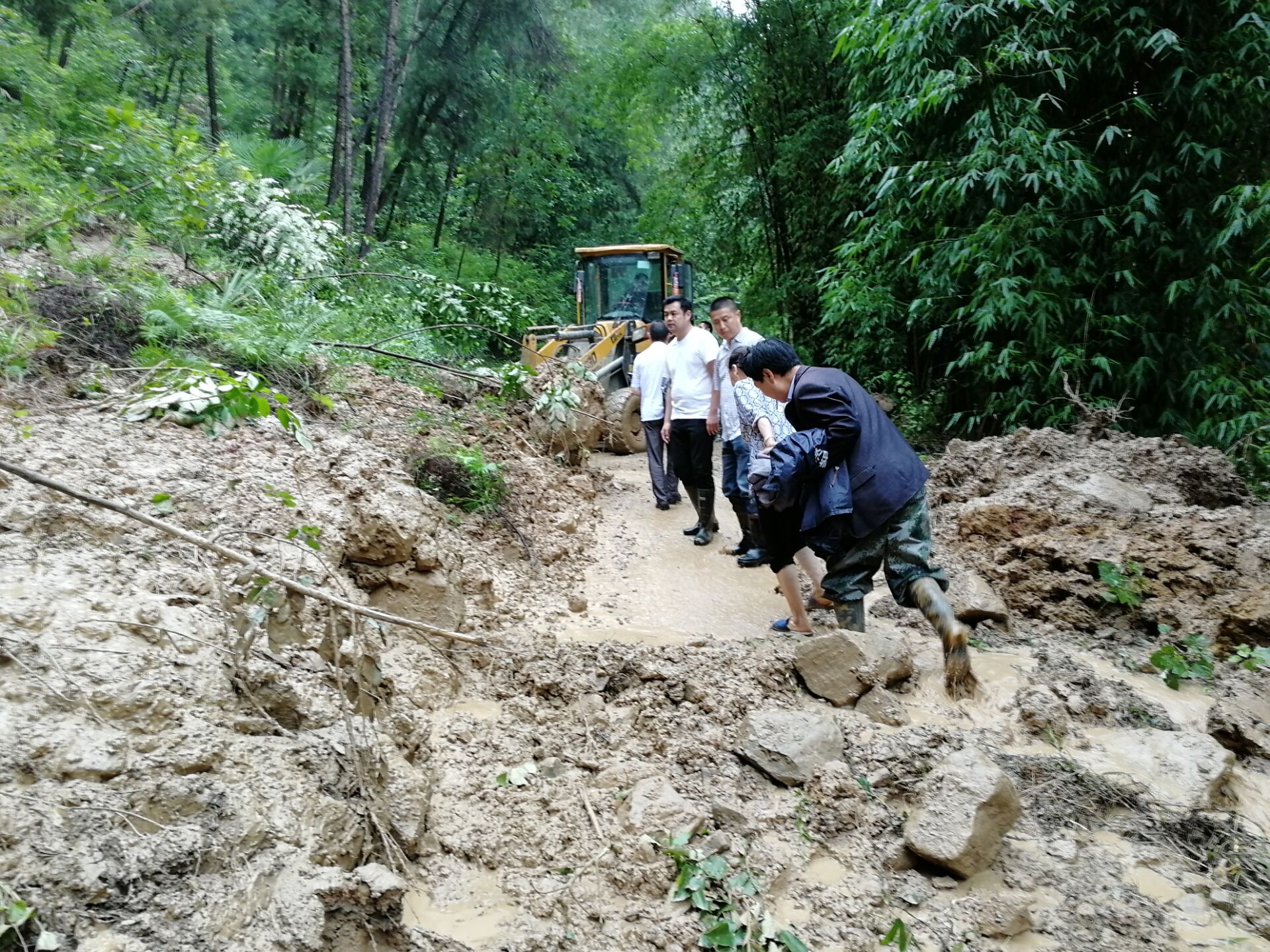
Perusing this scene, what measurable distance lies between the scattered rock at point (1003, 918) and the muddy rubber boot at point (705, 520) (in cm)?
456

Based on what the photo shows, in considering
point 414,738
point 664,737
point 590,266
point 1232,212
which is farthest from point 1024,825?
point 590,266

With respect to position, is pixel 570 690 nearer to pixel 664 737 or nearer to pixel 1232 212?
pixel 664 737

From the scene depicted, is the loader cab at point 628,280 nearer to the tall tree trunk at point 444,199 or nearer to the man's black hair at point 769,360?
the tall tree trunk at point 444,199

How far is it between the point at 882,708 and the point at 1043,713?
2.23 ft

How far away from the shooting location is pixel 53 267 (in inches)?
235

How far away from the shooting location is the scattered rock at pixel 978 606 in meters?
4.91

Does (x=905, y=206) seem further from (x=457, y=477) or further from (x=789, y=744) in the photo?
(x=789, y=744)

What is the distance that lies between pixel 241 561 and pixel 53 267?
4.82 m

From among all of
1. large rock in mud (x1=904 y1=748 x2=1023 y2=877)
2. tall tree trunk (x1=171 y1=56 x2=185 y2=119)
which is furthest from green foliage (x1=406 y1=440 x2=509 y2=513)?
tall tree trunk (x1=171 y1=56 x2=185 y2=119)

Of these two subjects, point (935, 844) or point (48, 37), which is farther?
point (48, 37)

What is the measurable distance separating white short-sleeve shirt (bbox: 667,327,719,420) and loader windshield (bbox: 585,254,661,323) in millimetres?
7007

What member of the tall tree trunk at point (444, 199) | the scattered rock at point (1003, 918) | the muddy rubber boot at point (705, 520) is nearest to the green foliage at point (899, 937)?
the scattered rock at point (1003, 918)

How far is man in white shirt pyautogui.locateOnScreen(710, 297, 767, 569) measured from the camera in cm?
588

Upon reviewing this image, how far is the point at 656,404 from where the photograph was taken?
7867mm
